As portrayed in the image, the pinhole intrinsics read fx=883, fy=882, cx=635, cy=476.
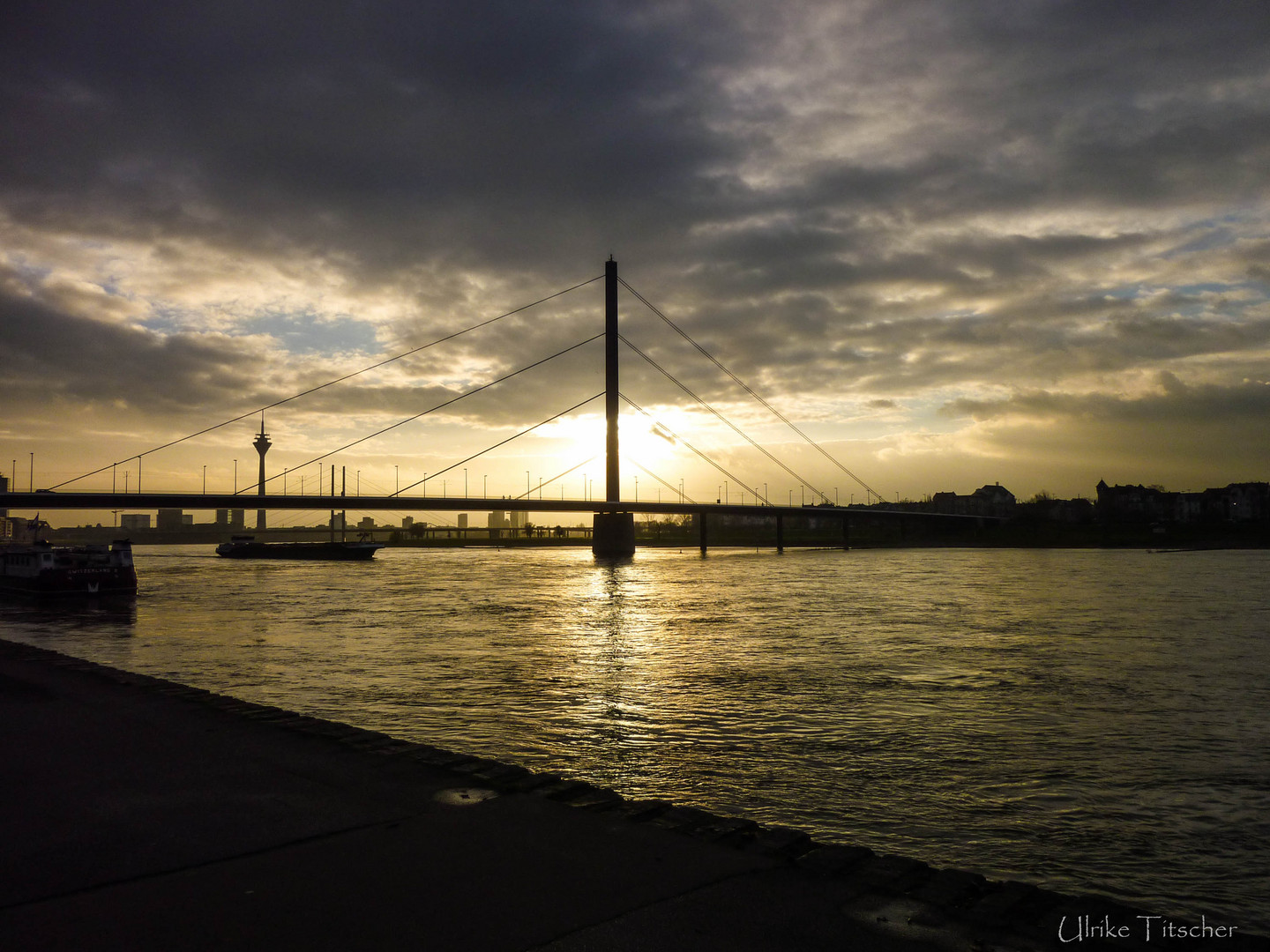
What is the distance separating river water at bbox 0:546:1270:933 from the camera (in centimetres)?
630

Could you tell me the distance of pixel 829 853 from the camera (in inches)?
172

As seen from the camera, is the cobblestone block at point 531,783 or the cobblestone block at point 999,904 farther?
the cobblestone block at point 531,783

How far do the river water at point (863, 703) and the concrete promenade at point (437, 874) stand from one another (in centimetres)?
182

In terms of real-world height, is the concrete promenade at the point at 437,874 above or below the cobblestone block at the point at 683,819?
above

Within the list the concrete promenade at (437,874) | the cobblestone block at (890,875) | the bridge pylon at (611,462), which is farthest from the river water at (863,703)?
the bridge pylon at (611,462)

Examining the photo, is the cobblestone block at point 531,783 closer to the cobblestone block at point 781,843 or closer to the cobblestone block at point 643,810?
the cobblestone block at point 643,810

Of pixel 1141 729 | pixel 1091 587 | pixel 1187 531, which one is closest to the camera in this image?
pixel 1141 729

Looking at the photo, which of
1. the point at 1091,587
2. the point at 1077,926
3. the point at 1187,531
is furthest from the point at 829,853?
the point at 1187,531

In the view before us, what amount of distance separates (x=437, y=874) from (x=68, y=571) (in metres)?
37.7

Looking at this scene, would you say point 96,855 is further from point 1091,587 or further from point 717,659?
point 1091,587

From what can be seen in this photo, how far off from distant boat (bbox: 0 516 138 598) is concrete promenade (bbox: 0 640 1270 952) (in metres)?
34.1

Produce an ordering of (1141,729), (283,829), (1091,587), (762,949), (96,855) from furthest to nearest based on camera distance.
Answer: (1091,587), (1141,729), (283,829), (96,855), (762,949)

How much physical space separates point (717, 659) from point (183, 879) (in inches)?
515

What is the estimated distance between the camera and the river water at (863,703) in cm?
630
